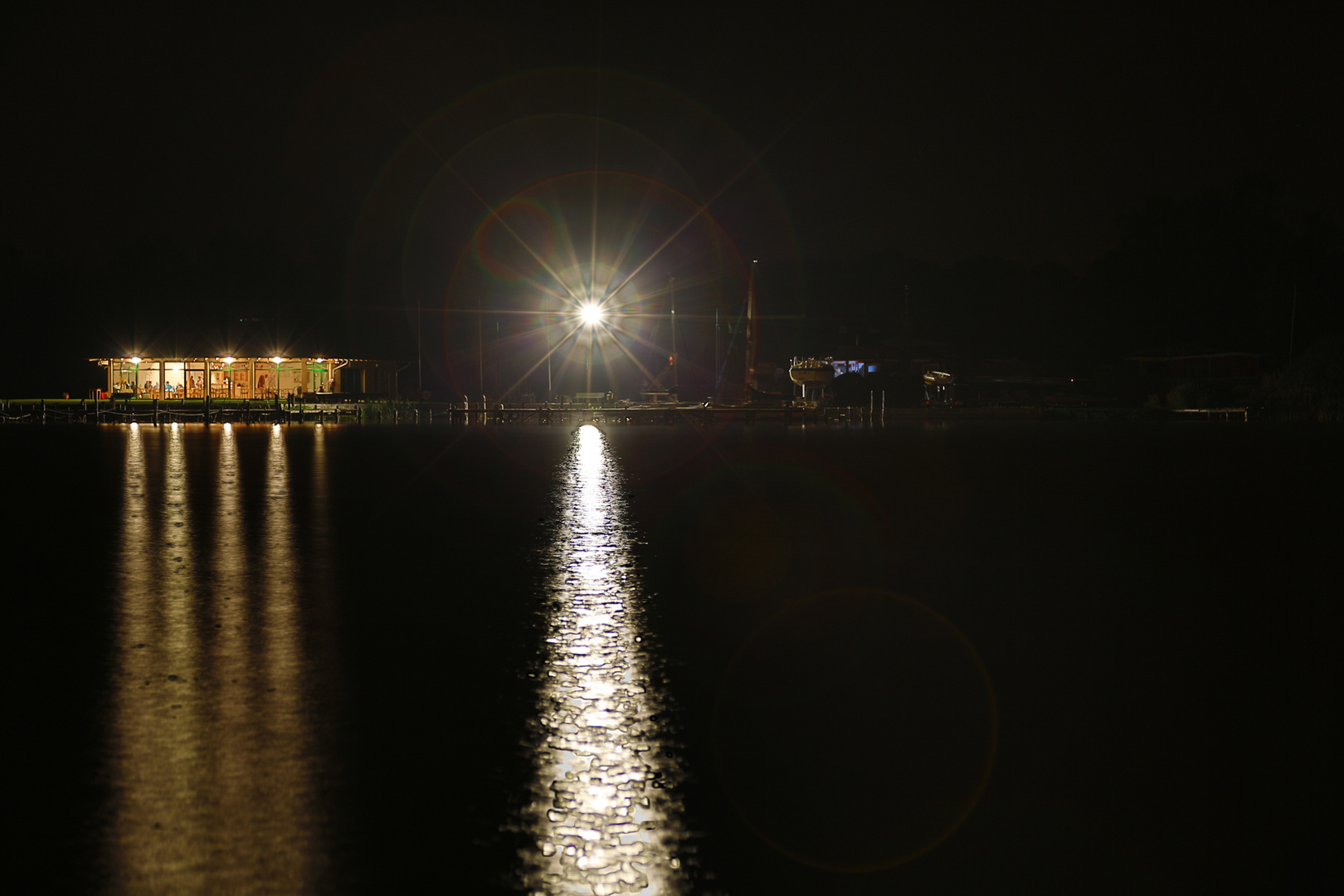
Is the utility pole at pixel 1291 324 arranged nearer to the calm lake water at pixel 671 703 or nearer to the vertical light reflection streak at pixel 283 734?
the calm lake water at pixel 671 703

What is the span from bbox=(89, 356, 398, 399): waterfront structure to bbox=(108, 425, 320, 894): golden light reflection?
204ft

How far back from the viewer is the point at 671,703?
20.9ft

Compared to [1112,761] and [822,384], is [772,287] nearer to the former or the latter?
[822,384]

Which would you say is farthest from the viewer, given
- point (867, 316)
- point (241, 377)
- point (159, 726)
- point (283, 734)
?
point (867, 316)

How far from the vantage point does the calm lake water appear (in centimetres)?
432

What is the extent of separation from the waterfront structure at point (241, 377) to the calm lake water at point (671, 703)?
59147 mm

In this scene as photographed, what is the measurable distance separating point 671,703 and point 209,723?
2601mm

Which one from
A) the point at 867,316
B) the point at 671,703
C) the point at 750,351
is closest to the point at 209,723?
the point at 671,703

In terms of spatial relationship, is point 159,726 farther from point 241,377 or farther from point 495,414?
point 241,377

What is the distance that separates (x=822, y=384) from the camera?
221 ft

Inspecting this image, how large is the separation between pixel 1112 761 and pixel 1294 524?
37.5 feet

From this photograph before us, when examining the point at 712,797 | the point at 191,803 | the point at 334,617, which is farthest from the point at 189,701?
the point at 712,797

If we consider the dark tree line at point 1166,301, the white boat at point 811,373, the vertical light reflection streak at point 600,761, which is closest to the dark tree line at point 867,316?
the dark tree line at point 1166,301

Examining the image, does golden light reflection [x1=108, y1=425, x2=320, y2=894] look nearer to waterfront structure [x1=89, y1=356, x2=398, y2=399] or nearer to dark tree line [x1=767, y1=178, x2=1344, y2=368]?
waterfront structure [x1=89, y1=356, x2=398, y2=399]
